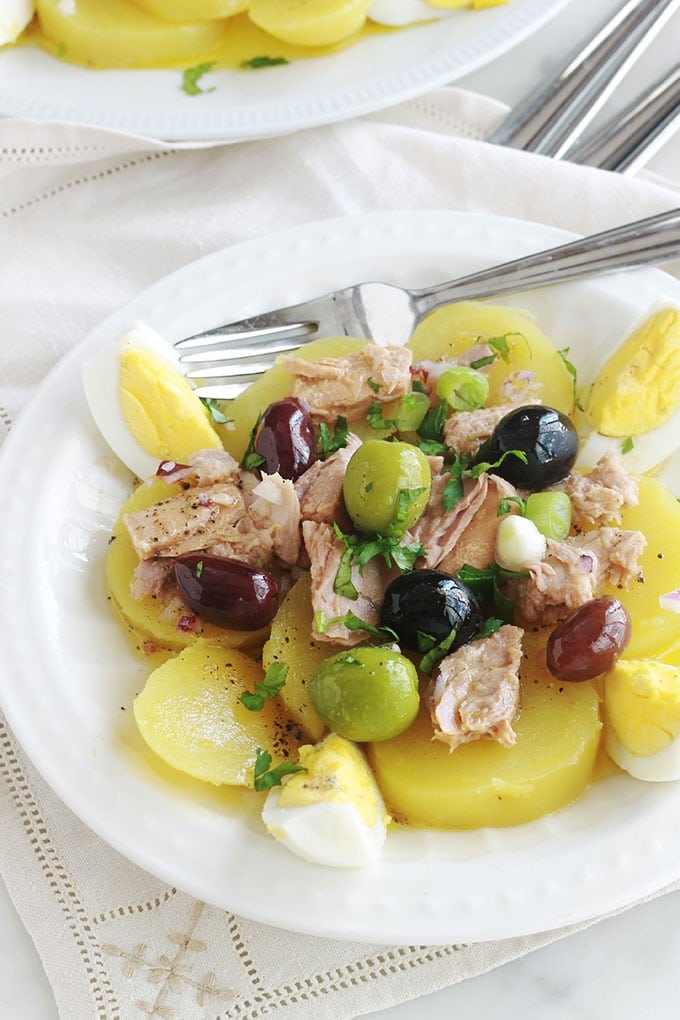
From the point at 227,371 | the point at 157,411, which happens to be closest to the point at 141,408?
the point at 157,411

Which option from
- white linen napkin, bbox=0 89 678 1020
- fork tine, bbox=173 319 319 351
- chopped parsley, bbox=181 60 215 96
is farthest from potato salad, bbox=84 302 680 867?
chopped parsley, bbox=181 60 215 96

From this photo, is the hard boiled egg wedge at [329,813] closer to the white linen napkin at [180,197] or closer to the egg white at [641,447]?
the white linen napkin at [180,197]

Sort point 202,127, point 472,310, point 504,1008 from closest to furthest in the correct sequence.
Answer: point 504,1008 < point 472,310 < point 202,127

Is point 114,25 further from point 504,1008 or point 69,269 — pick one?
point 504,1008

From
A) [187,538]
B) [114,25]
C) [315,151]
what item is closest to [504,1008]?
[187,538]

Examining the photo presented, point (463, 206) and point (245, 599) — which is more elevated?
point (463, 206)

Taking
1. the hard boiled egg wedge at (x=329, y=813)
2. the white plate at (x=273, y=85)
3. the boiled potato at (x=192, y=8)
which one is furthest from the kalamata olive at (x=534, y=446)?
the boiled potato at (x=192, y=8)

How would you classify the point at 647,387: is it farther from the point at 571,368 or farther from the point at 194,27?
the point at 194,27
